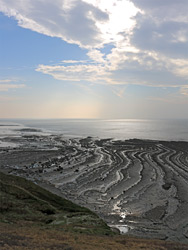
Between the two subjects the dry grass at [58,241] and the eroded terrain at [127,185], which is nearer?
the dry grass at [58,241]

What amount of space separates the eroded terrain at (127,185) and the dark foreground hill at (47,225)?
14.1 feet

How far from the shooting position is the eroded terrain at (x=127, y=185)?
25547 mm

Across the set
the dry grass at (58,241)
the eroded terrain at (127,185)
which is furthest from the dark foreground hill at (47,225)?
the eroded terrain at (127,185)

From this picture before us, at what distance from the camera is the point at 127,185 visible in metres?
39.4

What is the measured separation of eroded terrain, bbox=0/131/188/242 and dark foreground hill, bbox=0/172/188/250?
431cm

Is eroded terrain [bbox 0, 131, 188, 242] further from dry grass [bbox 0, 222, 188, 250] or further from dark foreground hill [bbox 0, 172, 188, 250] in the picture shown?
dry grass [bbox 0, 222, 188, 250]

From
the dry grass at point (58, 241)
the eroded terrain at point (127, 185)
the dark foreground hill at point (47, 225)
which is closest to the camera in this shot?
the dry grass at point (58, 241)

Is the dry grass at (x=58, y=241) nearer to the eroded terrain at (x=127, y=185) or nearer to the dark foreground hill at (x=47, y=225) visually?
the dark foreground hill at (x=47, y=225)

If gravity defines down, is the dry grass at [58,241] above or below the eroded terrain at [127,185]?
above

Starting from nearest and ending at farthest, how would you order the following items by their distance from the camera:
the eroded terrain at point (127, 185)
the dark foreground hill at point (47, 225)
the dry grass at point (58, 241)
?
1. the dry grass at point (58, 241)
2. the dark foreground hill at point (47, 225)
3. the eroded terrain at point (127, 185)

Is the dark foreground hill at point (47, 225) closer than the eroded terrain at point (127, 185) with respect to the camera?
Yes

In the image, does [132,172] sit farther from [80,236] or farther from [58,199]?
[80,236]

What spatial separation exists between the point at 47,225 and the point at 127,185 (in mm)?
21828

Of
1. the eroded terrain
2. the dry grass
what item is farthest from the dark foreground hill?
the eroded terrain
